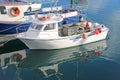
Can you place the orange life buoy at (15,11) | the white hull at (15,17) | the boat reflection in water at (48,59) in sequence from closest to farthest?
1. the boat reflection in water at (48,59)
2. the white hull at (15,17)
3. the orange life buoy at (15,11)

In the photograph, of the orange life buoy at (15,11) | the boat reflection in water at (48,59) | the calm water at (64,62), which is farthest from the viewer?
the orange life buoy at (15,11)

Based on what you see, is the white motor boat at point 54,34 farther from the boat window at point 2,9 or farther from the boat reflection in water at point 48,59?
the boat window at point 2,9

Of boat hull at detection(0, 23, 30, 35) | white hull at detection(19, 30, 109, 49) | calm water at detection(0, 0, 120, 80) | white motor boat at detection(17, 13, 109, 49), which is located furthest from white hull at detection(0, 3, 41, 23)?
white hull at detection(19, 30, 109, 49)

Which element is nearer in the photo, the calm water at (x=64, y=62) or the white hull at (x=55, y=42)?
the calm water at (x=64, y=62)

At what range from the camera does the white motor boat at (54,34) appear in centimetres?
2467

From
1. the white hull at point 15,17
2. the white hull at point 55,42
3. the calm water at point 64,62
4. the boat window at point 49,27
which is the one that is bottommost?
the calm water at point 64,62

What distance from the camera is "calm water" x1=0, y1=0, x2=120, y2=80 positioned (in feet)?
68.2

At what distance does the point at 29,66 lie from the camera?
23.0 metres

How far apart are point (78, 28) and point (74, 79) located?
8607mm

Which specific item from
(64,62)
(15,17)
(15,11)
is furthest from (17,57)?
(15,11)

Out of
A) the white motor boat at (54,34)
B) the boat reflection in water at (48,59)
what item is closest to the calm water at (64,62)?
the boat reflection in water at (48,59)

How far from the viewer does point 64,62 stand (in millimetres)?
23656

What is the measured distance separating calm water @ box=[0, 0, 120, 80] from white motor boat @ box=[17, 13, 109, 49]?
2.39ft

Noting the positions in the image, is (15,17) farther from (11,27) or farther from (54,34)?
(54,34)
